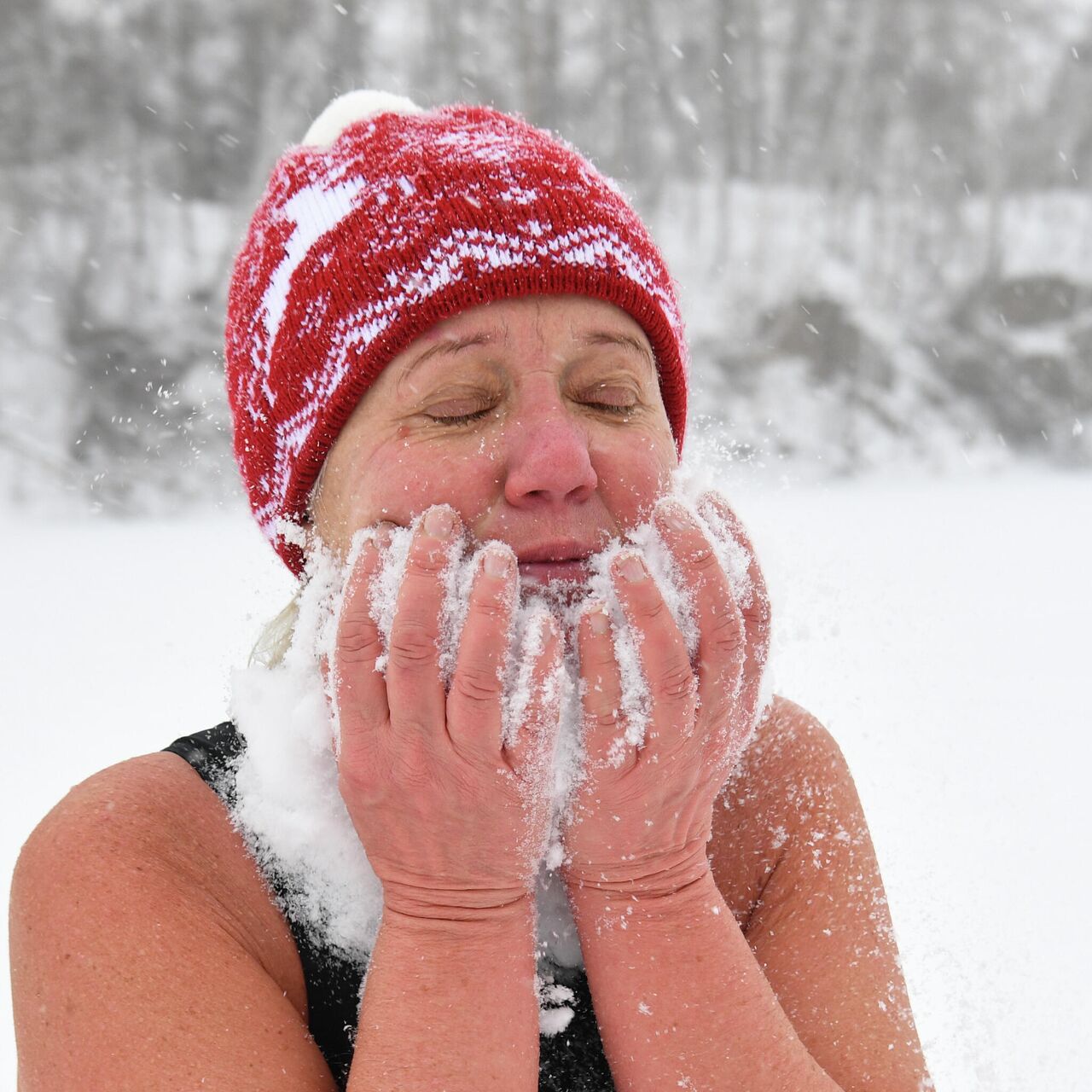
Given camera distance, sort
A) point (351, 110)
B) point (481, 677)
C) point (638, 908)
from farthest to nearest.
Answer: point (351, 110)
point (638, 908)
point (481, 677)

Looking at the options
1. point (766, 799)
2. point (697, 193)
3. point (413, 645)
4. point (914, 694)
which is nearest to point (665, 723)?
point (413, 645)

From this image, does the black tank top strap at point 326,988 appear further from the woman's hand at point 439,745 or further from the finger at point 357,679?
the finger at point 357,679

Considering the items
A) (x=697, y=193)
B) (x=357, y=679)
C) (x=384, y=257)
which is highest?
(x=697, y=193)

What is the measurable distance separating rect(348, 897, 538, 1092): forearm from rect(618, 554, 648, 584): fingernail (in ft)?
1.25

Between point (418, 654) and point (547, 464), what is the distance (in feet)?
0.90

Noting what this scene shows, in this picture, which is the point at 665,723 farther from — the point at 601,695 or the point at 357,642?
the point at 357,642

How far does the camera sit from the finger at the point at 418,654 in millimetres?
960

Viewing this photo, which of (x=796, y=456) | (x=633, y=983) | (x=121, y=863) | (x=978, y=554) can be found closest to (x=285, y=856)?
(x=121, y=863)

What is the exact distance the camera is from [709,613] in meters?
1.04

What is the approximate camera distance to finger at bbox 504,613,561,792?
38.1 inches

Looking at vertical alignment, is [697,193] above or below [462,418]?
above

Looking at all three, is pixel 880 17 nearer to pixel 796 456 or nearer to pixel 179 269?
pixel 796 456

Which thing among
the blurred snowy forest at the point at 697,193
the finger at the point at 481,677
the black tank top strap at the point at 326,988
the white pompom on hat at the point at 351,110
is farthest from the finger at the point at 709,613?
the blurred snowy forest at the point at 697,193

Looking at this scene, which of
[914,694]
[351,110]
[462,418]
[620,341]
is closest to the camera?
[462,418]
